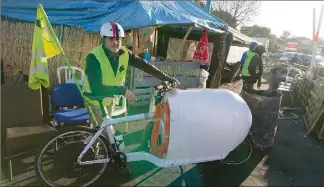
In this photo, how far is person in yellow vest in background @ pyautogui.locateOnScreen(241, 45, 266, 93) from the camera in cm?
652

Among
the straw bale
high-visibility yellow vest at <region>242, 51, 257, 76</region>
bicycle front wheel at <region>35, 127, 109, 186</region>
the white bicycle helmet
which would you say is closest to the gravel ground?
bicycle front wheel at <region>35, 127, 109, 186</region>

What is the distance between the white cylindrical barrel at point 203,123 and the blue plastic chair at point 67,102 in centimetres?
214

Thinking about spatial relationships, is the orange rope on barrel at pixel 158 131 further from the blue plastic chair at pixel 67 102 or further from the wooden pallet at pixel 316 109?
the wooden pallet at pixel 316 109

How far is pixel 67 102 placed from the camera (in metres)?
4.67

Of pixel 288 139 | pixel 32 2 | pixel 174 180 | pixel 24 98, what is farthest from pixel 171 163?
pixel 32 2

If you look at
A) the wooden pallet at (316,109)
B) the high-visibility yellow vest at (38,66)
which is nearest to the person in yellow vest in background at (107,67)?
the high-visibility yellow vest at (38,66)

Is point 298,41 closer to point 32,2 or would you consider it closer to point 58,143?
point 58,143

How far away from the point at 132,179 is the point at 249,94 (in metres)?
2.75

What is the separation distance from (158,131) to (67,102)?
2048mm

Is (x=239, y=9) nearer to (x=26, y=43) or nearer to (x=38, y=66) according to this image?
(x=38, y=66)

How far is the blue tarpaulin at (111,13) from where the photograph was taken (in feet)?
24.7

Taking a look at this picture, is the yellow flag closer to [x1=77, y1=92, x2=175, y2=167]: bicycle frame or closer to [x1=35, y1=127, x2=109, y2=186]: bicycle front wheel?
[x1=35, y1=127, x2=109, y2=186]: bicycle front wheel

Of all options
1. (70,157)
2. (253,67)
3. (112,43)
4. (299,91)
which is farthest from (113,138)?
(299,91)

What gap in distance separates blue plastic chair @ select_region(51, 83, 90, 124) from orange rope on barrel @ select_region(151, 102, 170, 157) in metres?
1.64
